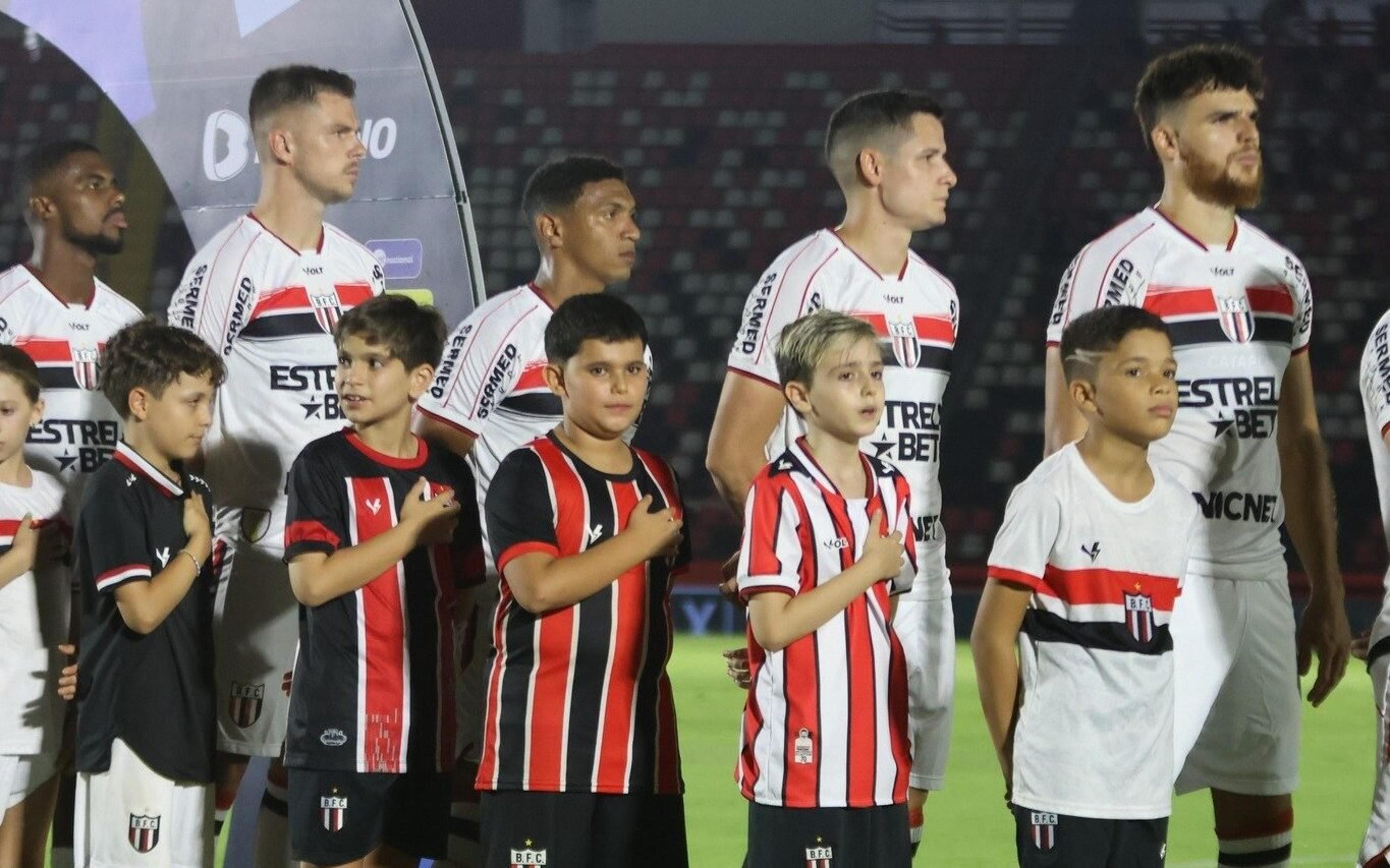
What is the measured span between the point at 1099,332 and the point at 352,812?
4.79 ft

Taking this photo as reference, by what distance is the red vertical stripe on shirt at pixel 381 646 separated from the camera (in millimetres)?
2955

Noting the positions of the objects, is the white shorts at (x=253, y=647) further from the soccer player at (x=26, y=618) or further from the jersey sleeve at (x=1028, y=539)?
the jersey sleeve at (x=1028, y=539)

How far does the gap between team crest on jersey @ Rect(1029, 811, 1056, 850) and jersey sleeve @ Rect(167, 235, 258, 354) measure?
1.87 meters

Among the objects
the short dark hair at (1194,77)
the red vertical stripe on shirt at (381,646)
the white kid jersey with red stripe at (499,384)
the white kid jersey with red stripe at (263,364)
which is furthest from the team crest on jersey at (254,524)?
the short dark hair at (1194,77)

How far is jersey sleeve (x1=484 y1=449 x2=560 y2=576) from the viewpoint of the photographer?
2.74 metres

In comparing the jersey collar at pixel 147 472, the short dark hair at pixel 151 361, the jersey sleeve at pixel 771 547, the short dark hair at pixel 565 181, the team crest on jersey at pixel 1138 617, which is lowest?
the team crest on jersey at pixel 1138 617

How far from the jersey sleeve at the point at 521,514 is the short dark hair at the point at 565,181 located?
930 millimetres

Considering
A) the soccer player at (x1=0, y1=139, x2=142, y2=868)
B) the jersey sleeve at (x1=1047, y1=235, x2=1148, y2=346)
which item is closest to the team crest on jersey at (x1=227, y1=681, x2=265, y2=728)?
the soccer player at (x1=0, y1=139, x2=142, y2=868)

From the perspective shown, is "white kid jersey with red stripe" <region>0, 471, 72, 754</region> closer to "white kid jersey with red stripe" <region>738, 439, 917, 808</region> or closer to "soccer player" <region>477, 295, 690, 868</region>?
"soccer player" <region>477, 295, 690, 868</region>

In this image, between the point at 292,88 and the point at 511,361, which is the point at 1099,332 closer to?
the point at 511,361

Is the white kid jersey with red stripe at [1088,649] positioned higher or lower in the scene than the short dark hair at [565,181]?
lower

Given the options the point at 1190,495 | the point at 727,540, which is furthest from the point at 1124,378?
the point at 727,540

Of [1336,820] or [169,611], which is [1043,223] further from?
[169,611]

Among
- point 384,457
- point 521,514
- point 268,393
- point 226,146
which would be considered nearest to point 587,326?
point 521,514
